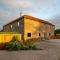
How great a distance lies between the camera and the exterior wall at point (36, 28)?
30.9 m

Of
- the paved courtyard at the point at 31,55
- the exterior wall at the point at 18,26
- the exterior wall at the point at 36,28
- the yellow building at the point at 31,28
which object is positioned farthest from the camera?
the exterior wall at the point at 18,26

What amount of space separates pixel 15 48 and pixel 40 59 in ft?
24.2

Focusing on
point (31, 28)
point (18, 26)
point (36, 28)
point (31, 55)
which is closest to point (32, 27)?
point (31, 28)

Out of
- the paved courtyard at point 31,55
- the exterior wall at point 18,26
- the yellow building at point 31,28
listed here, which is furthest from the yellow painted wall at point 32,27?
the paved courtyard at point 31,55

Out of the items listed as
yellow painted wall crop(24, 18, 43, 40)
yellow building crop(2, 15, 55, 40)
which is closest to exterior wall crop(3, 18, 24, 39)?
yellow building crop(2, 15, 55, 40)

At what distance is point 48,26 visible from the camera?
3706 cm

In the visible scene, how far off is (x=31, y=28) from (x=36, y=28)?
1.68 metres

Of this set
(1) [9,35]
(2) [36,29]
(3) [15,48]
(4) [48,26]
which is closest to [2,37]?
Answer: (1) [9,35]

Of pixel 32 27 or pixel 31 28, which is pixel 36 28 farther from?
pixel 31 28

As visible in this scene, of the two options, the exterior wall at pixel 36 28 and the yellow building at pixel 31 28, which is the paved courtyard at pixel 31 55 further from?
the exterior wall at pixel 36 28

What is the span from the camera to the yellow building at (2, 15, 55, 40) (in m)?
30.7

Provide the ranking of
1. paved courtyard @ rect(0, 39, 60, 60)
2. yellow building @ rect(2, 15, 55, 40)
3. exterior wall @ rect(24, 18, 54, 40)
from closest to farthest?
paved courtyard @ rect(0, 39, 60, 60) < yellow building @ rect(2, 15, 55, 40) < exterior wall @ rect(24, 18, 54, 40)

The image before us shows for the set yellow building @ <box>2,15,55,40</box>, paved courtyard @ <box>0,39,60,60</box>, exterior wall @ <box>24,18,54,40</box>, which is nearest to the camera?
paved courtyard @ <box>0,39,60,60</box>

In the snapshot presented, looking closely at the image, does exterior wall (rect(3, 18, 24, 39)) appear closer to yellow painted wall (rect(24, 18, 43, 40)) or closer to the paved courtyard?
yellow painted wall (rect(24, 18, 43, 40))
